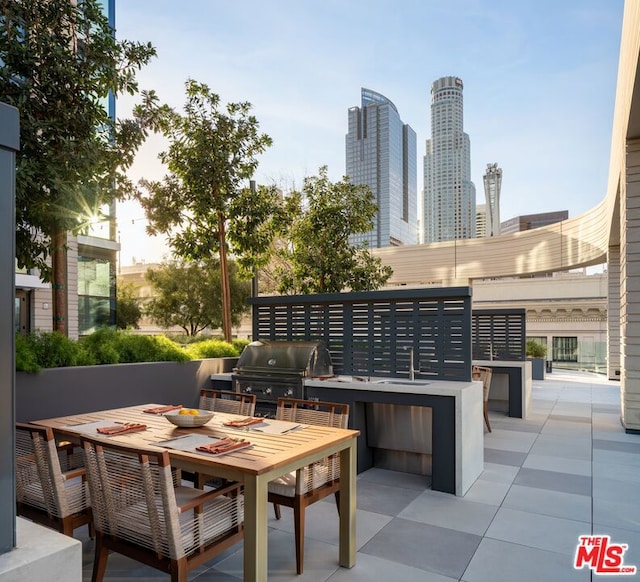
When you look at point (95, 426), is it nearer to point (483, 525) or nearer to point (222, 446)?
point (222, 446)

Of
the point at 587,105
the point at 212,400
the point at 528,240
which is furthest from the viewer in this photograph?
the point at 528,240

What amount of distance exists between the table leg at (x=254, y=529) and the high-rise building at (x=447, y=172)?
55.2 m

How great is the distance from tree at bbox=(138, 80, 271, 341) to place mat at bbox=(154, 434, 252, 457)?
483 centimetres

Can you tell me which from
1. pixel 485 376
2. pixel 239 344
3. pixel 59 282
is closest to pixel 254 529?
pixel 59 282

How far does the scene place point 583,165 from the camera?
1847cm

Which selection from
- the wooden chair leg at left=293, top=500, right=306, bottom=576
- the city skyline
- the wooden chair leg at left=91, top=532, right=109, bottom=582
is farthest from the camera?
the city skyline

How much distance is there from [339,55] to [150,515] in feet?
33.1

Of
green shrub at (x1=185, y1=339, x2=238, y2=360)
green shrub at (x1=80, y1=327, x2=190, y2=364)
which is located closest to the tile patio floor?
green shrub at (x1=80, y1=327, x2=190, y2=364)

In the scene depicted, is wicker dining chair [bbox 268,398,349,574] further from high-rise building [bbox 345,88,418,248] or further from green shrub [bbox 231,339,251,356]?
high-rise building [bbox 345,88,418,248]

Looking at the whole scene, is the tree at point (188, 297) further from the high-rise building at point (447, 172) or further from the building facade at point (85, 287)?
the high-rise building at point (447, 172)

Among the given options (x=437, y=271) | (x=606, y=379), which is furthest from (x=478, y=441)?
(x=437, y=271)

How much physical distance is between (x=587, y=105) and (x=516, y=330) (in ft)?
26.9

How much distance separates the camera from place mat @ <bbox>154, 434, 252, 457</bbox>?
8.64 ft

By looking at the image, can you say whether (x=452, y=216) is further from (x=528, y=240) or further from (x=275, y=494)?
(x=275, y=494)
